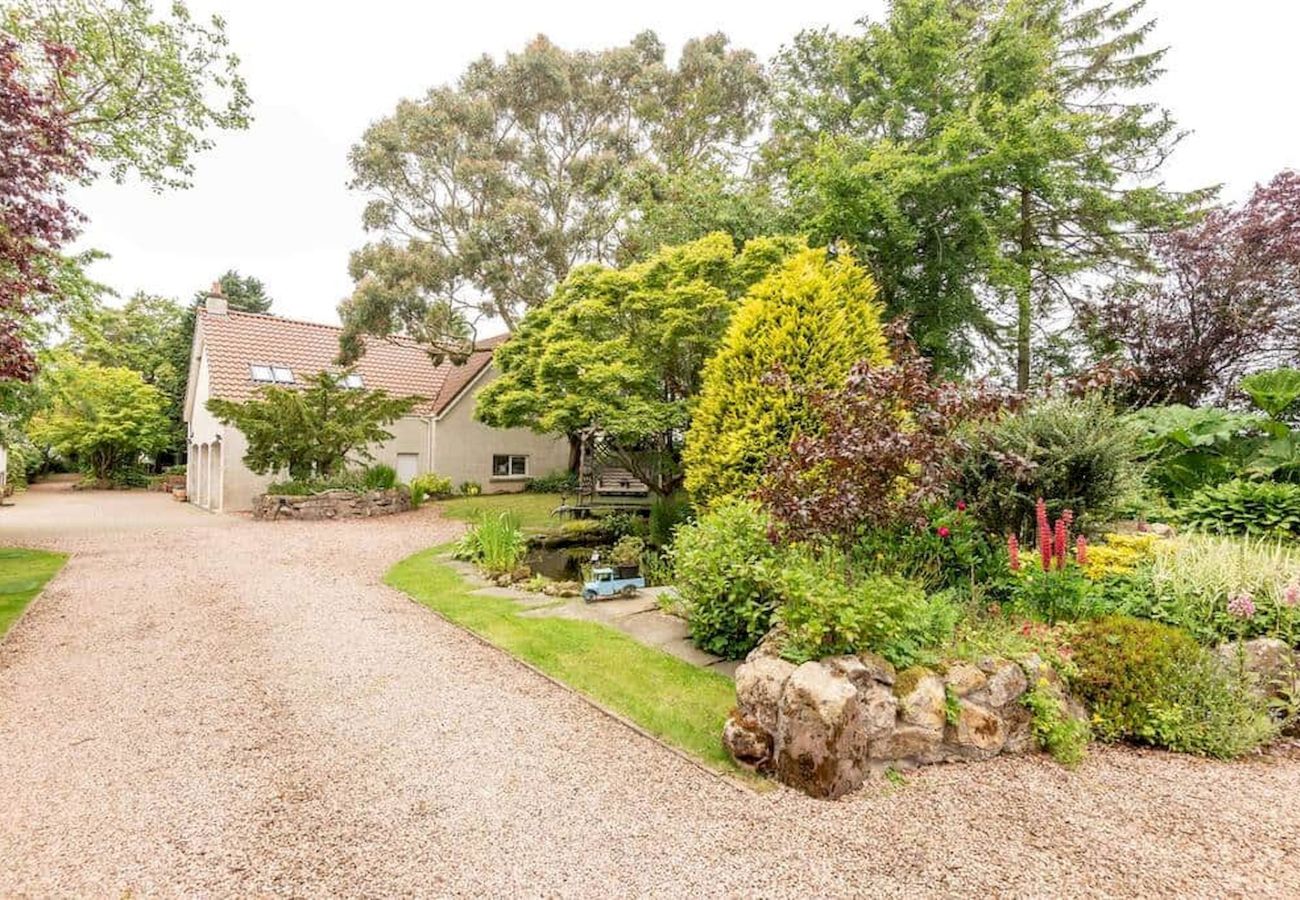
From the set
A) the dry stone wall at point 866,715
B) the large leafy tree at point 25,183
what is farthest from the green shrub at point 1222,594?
the large leafy tree at point 25,183

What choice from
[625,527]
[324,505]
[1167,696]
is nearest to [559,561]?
[625,527]

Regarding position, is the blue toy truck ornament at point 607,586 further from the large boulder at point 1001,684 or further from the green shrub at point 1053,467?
the large boulder at point 1001,684

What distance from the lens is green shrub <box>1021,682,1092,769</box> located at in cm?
383

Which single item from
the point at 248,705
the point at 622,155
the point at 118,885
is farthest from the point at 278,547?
the point at 622,155

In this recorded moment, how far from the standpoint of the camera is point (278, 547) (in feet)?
36.8

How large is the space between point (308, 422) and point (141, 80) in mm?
7346

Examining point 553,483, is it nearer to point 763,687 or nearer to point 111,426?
point 763,687

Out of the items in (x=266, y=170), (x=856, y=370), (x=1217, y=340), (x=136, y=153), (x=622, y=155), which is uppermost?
(x=622, y=155)

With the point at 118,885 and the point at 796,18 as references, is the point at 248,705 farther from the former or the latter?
the point at 796,18

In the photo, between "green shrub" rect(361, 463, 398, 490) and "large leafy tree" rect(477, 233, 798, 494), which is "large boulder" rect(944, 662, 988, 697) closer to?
"large leafy tree" rect(477, 233, 798, 494)

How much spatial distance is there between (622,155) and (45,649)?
1910 centimetres

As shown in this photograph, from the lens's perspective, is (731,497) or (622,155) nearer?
(731,497)

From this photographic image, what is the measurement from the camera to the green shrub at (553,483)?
20.7 m

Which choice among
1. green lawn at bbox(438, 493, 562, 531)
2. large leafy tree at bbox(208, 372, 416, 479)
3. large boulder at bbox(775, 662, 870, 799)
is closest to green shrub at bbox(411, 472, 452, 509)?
green lawn at bbox(438, 493, 562, 531)
